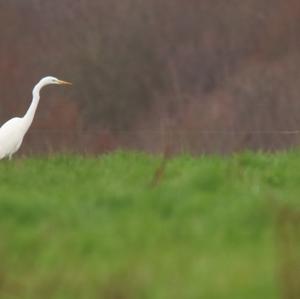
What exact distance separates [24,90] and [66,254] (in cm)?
1369

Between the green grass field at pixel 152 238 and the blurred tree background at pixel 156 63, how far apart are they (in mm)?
10849

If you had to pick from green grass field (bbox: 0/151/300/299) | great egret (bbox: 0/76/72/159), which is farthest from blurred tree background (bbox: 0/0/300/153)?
green grass field (bbox: 0/151/300/299)

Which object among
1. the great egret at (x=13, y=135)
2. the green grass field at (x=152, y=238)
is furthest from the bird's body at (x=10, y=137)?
the green grass field at (x=152, y=238)

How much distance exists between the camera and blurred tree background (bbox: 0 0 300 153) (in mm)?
18922

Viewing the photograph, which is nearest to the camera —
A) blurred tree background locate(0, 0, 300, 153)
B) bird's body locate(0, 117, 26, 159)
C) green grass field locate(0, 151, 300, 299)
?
green grass field locate(0, 151, 300, 299)

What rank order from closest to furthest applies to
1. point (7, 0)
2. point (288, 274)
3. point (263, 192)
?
1. point (288, 274)
2. point (263, 192)
3. point (7, 0)

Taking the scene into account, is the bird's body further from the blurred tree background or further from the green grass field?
the blurred tree background

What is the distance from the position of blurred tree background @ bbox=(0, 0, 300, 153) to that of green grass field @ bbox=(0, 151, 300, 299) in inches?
427

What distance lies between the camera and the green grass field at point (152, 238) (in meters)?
4.75

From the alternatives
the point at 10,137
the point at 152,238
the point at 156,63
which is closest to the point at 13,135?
the point at 10,137

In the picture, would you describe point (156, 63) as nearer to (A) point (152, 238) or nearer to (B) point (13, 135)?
(B) point (13, 135)

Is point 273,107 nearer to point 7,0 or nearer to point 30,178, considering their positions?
point 7,0

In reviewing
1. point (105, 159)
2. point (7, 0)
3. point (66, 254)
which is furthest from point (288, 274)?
point (7, 0)

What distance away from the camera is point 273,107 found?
18812 millimetres
